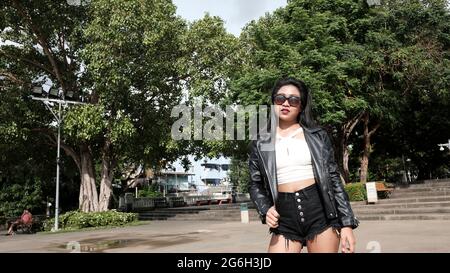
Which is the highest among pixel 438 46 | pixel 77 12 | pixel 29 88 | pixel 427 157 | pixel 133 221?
pixel 77 12

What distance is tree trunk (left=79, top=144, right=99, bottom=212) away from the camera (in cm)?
2314

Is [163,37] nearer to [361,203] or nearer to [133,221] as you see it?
[133,221]

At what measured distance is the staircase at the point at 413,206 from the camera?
54.1 feet

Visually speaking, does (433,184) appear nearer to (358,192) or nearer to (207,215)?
(358,192)

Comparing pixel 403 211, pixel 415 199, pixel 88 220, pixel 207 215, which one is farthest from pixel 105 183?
pixel 415 199

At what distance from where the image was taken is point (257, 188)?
3.20m

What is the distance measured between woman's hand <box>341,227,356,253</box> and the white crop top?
42cm

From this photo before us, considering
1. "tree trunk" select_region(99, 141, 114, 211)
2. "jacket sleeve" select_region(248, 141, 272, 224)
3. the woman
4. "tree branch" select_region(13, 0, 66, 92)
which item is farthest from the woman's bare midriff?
"tree trunk" select_region(99, 141, 114, 211)

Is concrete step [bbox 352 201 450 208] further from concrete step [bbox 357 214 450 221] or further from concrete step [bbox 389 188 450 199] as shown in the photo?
concrete step [bbox 389 188 450 199]

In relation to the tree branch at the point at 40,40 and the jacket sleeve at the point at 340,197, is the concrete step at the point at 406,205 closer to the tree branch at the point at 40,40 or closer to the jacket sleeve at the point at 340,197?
the tree branch at the point at 40,40
